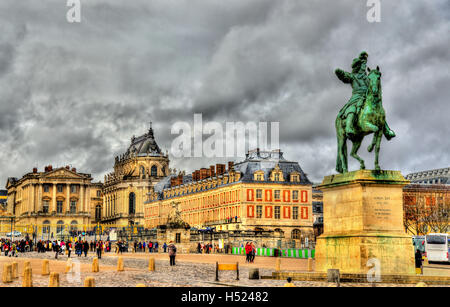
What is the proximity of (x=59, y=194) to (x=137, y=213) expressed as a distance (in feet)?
74.8

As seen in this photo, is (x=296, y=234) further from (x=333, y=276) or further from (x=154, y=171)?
(x=333, y=276)

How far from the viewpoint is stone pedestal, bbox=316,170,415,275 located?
22422 millimetres

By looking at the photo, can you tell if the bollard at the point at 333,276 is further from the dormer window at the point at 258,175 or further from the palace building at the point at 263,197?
the dormer window at the point at 258,175

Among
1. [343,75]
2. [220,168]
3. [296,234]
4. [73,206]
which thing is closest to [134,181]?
[73,206]

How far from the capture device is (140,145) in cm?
16900

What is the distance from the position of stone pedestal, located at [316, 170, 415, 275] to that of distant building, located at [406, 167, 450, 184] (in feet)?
480

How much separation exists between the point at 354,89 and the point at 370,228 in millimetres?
5209

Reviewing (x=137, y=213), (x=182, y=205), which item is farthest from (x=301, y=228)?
(x=137, y=213)

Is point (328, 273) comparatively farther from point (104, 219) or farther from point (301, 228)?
point (104, 219)

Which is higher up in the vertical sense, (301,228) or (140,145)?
(140,145)

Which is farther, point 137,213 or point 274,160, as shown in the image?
point 137,213

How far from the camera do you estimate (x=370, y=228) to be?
22.7m

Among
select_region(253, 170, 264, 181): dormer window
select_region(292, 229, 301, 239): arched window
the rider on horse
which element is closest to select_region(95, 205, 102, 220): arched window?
select_region(253, 170, 264, 181): dormer window
